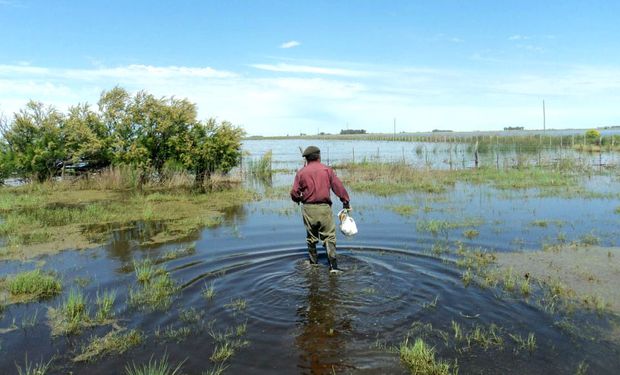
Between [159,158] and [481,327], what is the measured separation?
17.6 meters

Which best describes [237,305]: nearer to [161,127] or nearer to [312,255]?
[312,255]

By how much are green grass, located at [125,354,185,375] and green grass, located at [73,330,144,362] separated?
0.41 meters

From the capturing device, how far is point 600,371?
3.97 metres

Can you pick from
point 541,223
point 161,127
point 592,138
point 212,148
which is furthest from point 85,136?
point 592,138

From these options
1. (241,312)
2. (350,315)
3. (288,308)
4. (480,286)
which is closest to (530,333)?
(480,286)

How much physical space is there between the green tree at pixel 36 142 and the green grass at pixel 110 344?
1697cm

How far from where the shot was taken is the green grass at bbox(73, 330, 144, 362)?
445 cm

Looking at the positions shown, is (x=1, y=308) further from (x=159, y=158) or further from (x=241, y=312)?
(x=159, y=158)

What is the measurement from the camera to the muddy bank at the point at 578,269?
582 cm

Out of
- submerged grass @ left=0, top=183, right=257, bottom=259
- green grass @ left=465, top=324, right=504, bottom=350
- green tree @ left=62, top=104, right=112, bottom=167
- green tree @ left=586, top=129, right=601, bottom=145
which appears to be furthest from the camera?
green tree @ left=586, top=129, right=601, bottom=145

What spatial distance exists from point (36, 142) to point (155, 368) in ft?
61.0

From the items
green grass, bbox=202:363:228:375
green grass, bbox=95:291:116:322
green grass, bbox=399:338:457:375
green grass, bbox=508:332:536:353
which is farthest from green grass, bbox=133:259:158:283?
green grass, bbox=508:332:536:353

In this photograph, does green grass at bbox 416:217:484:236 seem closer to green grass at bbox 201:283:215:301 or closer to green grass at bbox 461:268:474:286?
green grass at bbox 461:268:474:286

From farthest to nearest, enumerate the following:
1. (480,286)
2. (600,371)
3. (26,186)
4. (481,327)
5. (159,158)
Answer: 1. (159,158)
2. (26,186)
3. (480,286)
4. (481,327)
5. (600,371)
